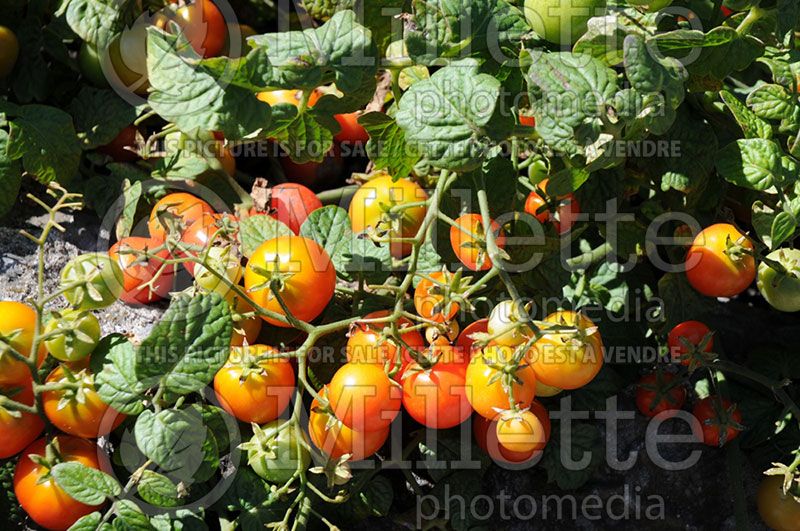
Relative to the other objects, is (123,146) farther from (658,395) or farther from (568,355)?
(658,395)

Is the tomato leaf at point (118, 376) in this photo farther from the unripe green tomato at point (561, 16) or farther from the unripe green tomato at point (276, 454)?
the unripe green tomato at point (561, 16)

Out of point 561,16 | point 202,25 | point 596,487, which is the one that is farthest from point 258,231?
point 596,487

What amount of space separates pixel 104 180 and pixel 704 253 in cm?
108

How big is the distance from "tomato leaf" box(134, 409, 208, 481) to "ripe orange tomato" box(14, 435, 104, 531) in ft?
0.43

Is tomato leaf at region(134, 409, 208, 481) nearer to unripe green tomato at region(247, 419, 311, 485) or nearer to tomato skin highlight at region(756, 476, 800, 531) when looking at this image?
unripe green tomato at region(247, 419, 311, 485)

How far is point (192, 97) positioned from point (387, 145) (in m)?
0.34

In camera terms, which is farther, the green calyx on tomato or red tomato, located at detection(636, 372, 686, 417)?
red tomato, located at detection(636, 372, 686, 417)

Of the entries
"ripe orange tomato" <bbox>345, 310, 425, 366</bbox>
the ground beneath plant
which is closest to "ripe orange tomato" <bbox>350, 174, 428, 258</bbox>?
"ripe orange tomato" <bbox>345, 310, 425, 366</bbox>

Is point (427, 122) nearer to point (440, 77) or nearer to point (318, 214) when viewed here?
point (440, 77)

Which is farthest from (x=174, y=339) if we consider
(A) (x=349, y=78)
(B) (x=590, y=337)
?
(B) (x=590, y=337)

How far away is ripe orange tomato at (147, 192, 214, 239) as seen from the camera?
4.73 ft

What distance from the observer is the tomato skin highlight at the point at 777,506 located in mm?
1445

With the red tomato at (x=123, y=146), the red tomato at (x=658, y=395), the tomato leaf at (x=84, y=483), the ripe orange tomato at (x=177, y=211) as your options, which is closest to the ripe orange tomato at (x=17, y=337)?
the tomato leaf at (x=84, y=483)

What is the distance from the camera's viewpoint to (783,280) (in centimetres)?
134
